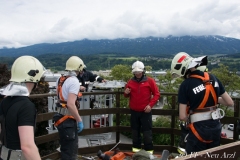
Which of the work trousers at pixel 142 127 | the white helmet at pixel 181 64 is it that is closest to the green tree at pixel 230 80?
the work trousers at pixel 142 127

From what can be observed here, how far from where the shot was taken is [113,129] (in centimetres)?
616

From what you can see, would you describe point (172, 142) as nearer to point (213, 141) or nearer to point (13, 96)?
point (213, 141)

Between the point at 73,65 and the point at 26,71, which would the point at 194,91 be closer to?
the point at 73,65

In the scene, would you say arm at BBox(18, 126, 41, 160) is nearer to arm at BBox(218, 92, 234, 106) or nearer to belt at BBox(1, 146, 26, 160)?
belt at BBox(1, 146, 26, 160)

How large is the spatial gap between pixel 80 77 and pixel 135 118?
1.76m

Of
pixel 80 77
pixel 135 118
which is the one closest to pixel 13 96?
pixel 135 118

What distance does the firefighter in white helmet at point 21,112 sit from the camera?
2.31 metres

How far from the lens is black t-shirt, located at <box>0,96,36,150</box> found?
2.38 m

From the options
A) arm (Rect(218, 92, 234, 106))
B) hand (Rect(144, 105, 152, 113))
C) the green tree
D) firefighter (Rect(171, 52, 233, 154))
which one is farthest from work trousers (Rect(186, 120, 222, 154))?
the green tree

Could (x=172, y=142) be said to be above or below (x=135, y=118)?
below

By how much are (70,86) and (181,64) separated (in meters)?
1.74

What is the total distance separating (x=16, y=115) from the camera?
7.85ft

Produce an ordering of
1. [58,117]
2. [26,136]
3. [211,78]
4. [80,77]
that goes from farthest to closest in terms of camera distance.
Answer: [80,77] < [58,117] < [211,78] < [26,136]

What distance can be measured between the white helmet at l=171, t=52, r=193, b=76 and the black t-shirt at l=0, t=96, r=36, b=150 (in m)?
2.37
